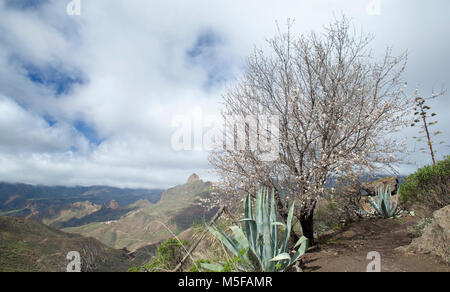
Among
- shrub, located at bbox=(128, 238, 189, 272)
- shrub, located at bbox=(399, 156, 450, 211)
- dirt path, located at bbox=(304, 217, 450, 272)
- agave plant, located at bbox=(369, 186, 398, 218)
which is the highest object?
shrub, located at bbox=(399, 156, 450, 211)

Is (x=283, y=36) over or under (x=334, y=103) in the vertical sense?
over

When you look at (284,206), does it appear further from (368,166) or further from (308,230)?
(368,166)

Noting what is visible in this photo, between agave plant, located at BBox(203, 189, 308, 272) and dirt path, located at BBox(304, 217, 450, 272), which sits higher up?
agave plant, located at BBox(203, 189, 308, 272)

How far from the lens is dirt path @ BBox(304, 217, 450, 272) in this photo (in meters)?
3.71

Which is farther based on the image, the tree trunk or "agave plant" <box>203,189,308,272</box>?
the tree trunk

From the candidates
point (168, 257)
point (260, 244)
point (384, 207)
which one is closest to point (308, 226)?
point (260, 244)

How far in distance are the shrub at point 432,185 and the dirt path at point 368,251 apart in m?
1.12

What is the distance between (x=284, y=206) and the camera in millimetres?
6191

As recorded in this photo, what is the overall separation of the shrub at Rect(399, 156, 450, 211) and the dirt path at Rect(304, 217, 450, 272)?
1.12 m

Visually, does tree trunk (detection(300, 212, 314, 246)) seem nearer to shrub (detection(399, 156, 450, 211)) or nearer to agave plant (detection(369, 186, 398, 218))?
shrub (detection(399, 156, 450, 211))

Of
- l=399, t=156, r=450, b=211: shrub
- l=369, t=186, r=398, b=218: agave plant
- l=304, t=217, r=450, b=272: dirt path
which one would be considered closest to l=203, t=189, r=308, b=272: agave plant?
l=304, t=217, r=450, b=272: dirt path

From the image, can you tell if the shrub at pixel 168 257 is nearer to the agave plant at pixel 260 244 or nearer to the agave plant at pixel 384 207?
the agave plant at pixel 260 244
